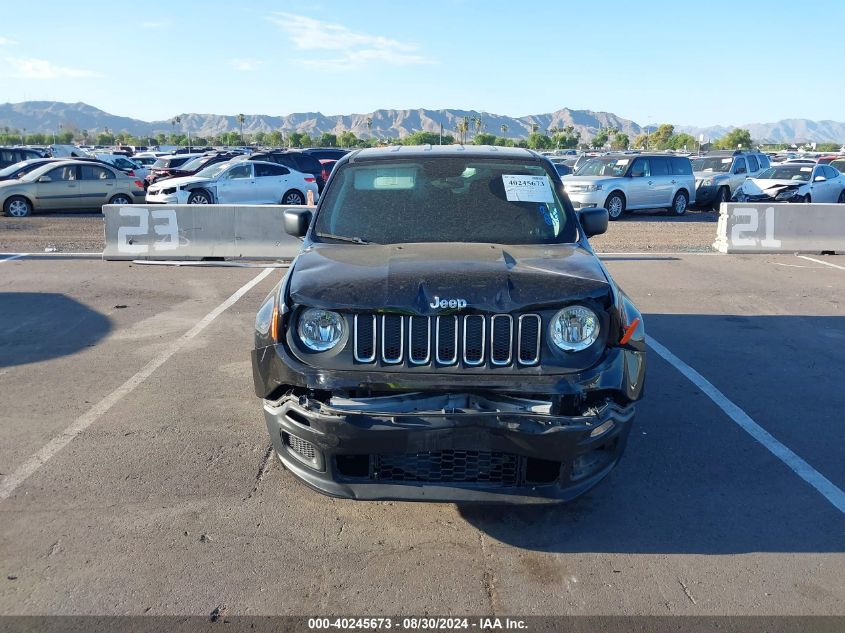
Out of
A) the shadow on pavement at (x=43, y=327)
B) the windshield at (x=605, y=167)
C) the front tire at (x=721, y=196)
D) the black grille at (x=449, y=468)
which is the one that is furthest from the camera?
the front tire at (x=721, y=196)

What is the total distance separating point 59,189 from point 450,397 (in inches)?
722

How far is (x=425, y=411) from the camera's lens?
356 cm

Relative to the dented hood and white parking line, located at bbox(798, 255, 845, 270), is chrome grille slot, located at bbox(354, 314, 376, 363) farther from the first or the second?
white parking line, located at bbox(798, 255, 845, 270)

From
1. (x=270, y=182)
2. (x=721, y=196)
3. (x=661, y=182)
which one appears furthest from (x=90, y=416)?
(x=721, y=196)

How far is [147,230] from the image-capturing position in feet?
40.5

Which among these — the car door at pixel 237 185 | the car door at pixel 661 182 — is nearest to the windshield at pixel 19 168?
the car door at pixel 237 185

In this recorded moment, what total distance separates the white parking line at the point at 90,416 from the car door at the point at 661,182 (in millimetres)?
14923

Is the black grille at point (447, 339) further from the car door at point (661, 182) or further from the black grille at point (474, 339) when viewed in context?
the car door at point (661, 182)

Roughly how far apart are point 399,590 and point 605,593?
0.91 meters

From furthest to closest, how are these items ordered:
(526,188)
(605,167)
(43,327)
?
(605,167)
(43,327)
(526,188)

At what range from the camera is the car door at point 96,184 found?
19516 mm

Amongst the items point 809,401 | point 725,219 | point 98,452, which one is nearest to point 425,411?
point 98,452

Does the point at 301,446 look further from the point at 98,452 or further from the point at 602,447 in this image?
the point at 98,452

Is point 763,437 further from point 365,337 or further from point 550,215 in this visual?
point 365,337
